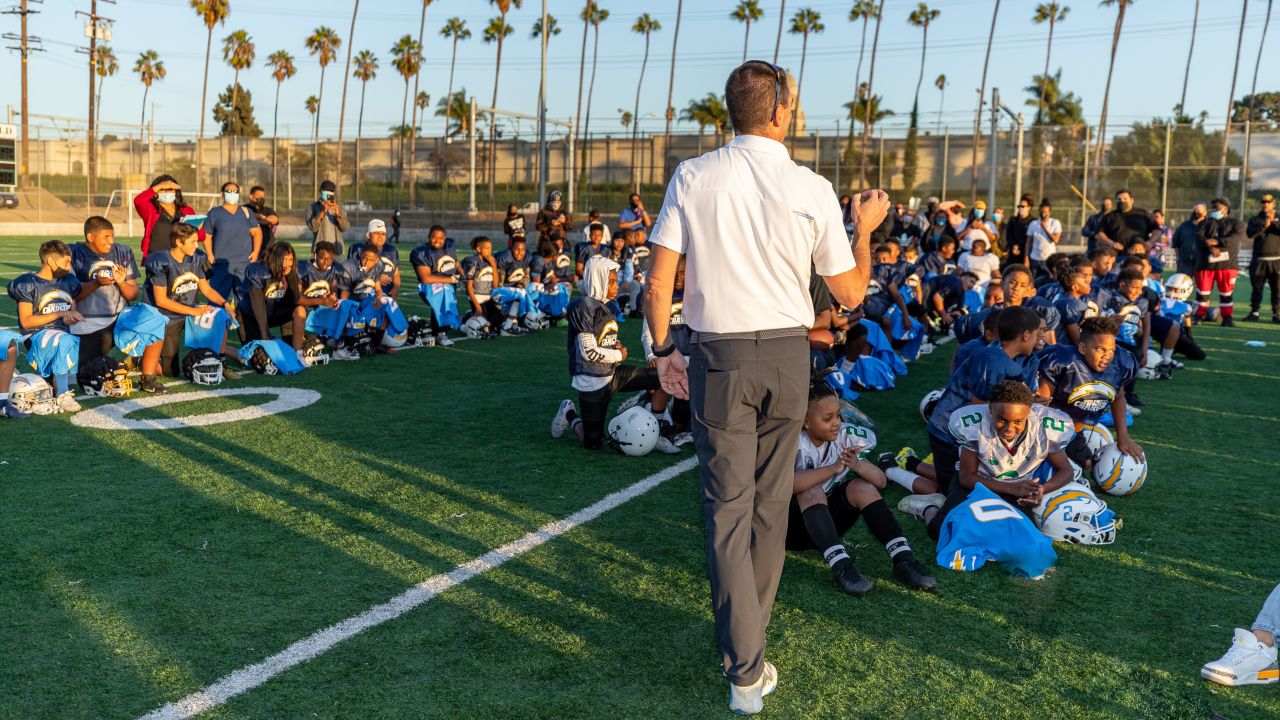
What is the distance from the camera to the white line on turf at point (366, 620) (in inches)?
135

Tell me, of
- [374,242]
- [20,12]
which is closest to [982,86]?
[20,12]

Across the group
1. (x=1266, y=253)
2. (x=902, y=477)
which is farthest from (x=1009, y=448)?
(x=1266, y=253)

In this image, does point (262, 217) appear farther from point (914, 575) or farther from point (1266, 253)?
point (1266, 253)

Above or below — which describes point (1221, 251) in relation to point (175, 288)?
above

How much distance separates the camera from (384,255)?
12.1 meters

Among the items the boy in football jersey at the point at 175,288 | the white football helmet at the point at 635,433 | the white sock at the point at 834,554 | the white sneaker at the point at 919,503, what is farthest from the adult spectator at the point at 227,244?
the white sock at the point at 834,554

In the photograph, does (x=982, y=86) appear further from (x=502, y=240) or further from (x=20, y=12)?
(x=20, y=12)

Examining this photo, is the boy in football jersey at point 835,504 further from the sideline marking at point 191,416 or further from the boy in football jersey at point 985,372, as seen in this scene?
the sideline marking at point 191,416

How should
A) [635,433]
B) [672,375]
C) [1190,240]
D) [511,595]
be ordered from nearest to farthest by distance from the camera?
[672,375], [511,595], [635,433], [1190,240]

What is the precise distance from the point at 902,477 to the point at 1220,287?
10.8 metres

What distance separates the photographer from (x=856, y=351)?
9422 mm

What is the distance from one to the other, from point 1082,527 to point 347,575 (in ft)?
11.1

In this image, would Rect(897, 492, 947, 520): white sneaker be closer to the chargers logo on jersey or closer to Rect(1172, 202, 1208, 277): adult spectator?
the chargers logo on jersey

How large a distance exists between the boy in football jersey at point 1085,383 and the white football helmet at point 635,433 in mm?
2300
